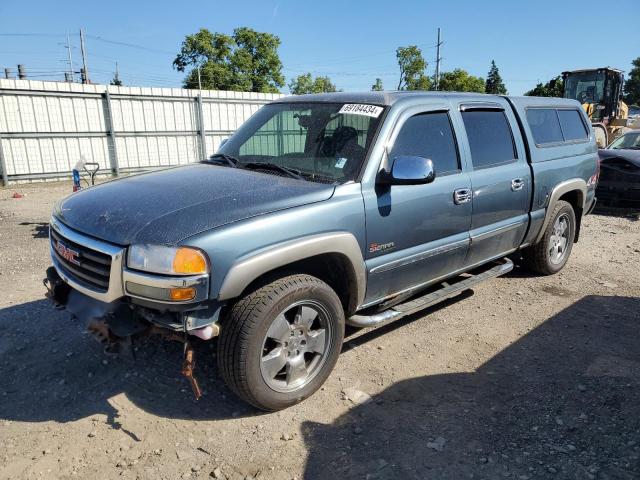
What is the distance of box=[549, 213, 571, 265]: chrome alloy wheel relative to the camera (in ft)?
18.0

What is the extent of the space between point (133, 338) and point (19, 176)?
1249cm

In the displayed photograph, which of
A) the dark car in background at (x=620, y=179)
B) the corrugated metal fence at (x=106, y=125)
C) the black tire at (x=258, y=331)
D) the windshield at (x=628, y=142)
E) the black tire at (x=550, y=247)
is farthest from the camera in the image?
the corrugated metal fence at (x=106, y=125)

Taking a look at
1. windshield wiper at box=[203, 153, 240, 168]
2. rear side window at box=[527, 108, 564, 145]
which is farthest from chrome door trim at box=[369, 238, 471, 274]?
rear side window at box=[527, 108, 564, 145]

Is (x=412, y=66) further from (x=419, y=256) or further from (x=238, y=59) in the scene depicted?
(x=419, y=256)

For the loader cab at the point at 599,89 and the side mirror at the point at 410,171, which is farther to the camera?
the loader cab at the point at 599,89

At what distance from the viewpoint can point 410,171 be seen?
3.15m

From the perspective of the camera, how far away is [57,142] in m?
13.4

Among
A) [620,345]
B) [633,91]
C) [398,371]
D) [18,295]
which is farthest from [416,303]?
[633,91]

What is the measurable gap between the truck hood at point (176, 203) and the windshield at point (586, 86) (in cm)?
1665

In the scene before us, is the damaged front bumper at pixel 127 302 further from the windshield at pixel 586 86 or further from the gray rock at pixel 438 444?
the windshield at pixel 586 86

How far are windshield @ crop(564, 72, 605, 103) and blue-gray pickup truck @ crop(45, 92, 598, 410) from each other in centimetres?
1439

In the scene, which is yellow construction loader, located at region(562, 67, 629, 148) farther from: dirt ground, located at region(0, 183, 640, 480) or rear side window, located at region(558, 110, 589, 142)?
dirt ground, located at region(0, 183, 640, 480)

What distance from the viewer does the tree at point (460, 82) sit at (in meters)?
48.7

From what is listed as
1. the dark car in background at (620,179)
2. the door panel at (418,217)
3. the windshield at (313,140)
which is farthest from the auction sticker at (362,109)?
the dark car in background at (620,179)
